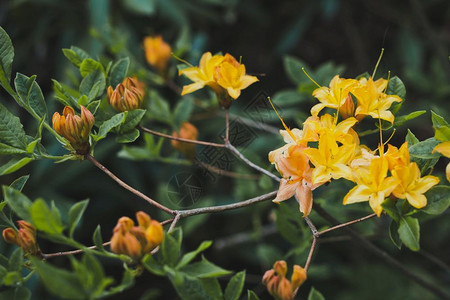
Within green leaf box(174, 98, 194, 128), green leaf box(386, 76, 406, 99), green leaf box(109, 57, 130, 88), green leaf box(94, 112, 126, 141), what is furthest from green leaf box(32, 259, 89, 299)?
green leaf box(174, 98, 194, 128)

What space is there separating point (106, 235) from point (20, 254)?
1.11 meters

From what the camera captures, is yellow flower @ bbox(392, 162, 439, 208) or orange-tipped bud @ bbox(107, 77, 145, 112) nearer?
yellow flower @ bbox(392, 162, 439, 208)

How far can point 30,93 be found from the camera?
90cm

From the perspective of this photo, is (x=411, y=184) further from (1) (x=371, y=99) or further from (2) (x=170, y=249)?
(2) (x=170, y=249)

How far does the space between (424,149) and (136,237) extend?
0.45 metres

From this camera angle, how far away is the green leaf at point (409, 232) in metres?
0.70

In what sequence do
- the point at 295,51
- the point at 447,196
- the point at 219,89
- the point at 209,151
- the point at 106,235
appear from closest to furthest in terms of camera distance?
the point at 447,196 → the point at 219,89 → the point at 209,151 → the point at 106,235 → the point at 295,51

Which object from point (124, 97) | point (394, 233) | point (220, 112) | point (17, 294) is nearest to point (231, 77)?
point (124, 97)

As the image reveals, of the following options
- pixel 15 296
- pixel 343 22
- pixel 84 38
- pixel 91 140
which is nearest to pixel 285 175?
pixel 91 140

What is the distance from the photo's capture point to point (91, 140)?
882mm

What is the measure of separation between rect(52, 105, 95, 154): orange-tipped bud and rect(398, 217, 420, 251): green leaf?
1.70ft

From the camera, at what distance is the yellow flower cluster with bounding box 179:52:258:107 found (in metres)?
0.97

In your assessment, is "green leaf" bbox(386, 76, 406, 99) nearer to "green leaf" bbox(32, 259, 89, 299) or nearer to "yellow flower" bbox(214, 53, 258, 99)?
"yellow flower" bbox(214, 53, 258, 99)

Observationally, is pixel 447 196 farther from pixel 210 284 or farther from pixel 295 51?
pixel 295 51
